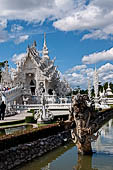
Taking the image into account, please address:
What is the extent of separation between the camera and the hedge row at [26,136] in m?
10.7

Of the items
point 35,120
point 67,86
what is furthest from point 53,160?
point 67,86

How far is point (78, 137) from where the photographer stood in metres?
12.3

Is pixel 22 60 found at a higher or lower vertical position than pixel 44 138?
higher

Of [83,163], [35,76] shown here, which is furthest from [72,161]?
[35,76]

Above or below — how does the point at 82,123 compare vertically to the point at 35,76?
below

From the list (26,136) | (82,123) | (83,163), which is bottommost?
(83,163)

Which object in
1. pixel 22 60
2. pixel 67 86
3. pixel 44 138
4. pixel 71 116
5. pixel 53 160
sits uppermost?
pixel 22 60

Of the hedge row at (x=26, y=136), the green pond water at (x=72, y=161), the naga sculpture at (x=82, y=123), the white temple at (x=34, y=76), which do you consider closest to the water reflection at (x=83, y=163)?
the green pond water at (x=72, y=161)

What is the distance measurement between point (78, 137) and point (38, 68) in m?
43.6

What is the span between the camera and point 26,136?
12312 mm

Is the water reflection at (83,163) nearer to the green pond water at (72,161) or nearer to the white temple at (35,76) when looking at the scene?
the green pond water at (72,161)

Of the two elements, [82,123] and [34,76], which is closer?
[82,123]

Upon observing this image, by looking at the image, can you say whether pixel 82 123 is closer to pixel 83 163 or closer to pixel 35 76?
pixel 83 163

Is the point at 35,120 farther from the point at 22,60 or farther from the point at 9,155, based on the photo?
the point at 22,60
